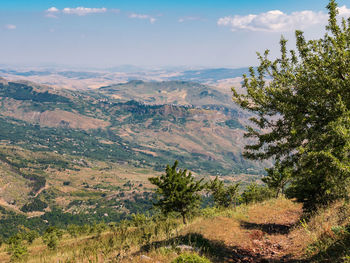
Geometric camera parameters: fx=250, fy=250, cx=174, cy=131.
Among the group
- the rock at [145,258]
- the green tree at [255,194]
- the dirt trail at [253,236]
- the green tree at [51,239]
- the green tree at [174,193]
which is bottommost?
the green tree at [51,239]

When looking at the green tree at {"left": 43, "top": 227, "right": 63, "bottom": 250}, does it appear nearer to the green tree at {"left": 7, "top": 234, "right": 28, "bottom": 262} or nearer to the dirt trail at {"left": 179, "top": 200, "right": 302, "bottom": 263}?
the green tree at {"left": 7, "top": 234, "right": 28, "bottom": 262}

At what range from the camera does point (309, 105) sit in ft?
40.7

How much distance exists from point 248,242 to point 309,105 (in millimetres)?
9547

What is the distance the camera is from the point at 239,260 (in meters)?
12.8

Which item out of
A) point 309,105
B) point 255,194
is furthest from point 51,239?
point 309,105

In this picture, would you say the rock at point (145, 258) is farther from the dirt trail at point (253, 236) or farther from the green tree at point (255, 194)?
the green tree at point (255, 194)

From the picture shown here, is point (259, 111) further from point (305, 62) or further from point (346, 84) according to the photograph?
point (346, 84)

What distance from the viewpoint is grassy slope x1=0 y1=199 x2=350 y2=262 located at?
10562 millimetres

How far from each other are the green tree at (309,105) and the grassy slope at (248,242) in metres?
2.57

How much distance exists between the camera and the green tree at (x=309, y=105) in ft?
34.7

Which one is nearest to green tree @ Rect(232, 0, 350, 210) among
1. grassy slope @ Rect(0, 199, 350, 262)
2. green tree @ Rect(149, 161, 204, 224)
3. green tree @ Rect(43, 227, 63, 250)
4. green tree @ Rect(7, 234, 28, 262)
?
grassy slope @ Rect(0, 199, 350, 262)

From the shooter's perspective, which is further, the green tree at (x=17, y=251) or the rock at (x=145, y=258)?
the green tree at (x=17, y=251)

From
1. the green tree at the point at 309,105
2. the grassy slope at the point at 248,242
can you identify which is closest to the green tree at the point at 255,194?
the grassy slope at the point at 248,242

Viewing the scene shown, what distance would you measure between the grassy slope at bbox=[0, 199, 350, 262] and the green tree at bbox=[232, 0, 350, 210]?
2.57 metres
